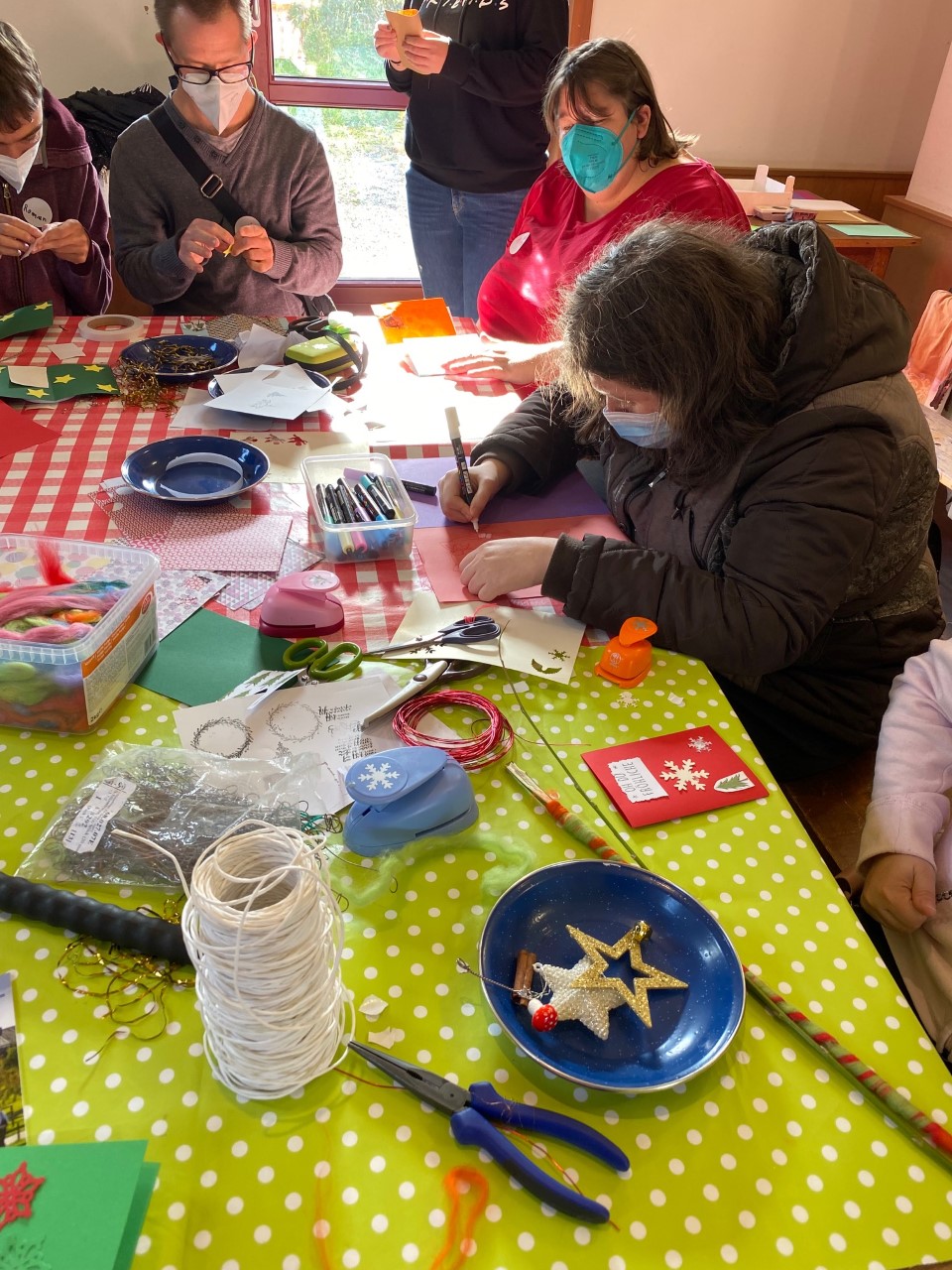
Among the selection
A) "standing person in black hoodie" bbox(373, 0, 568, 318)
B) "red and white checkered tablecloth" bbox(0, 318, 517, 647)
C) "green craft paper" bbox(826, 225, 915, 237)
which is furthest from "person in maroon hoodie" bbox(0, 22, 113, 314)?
"green craft paper" bbox(826, 225, 915, 237)

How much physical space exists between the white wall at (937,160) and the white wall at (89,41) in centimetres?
286

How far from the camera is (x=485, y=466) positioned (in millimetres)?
1494

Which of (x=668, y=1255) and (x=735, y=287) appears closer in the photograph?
(x=668, y=1255)

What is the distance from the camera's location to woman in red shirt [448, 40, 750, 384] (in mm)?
1845

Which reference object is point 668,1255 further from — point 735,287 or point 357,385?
point 357,385

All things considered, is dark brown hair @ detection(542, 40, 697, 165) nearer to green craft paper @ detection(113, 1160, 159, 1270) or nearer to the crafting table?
the crafting table

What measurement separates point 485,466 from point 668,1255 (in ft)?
3.65

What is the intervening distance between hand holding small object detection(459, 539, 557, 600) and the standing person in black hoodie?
1734 mm

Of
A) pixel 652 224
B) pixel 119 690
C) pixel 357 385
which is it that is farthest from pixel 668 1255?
pixel 357 385

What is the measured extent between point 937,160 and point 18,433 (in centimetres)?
364

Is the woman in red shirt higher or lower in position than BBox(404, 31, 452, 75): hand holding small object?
lower

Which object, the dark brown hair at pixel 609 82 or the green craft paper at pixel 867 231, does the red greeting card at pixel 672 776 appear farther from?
the green craft paper at pixel 867 231

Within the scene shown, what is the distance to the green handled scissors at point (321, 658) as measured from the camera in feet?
3.64

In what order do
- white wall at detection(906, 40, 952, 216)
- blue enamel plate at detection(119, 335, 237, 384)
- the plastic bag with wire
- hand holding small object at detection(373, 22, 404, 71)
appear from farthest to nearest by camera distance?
white wall at detection(906, 40, 952, 216)
hand holding small object at detection(373, 22, 404, 71)
blue enamel plate at detection(119, 335, 237, 384)
the plastic bag with wire
